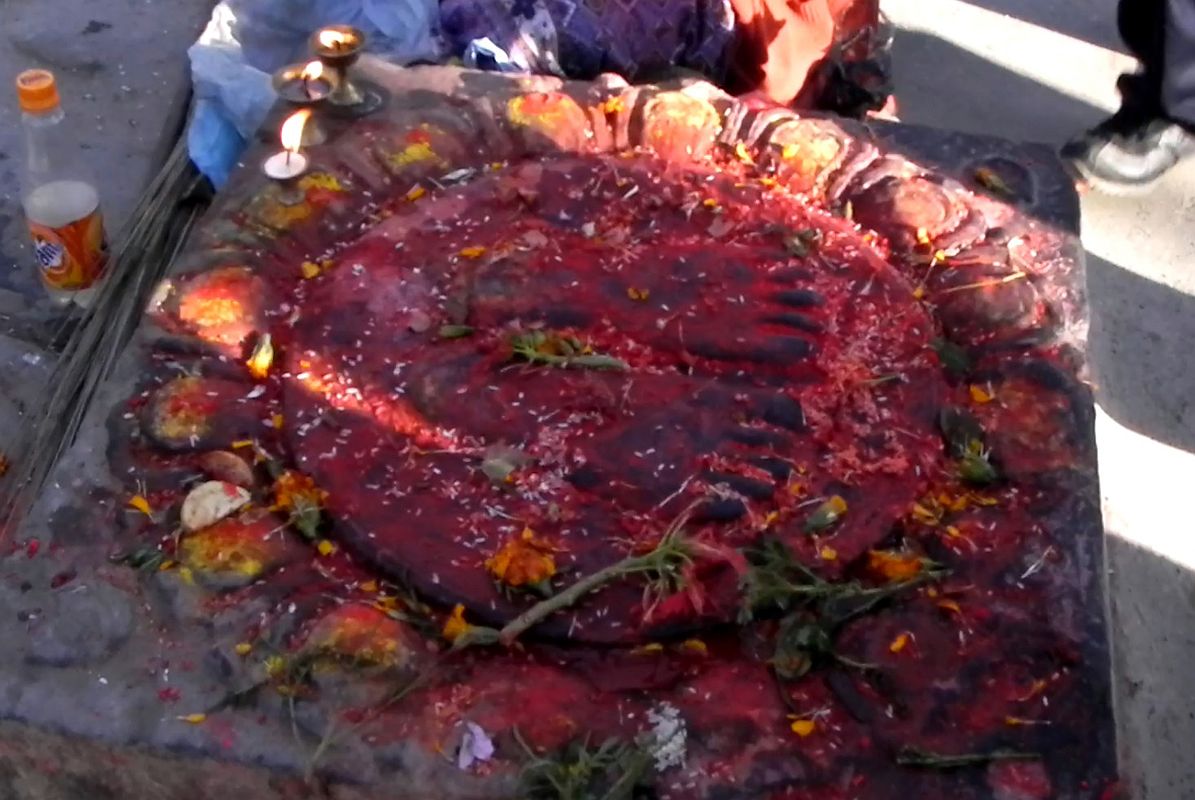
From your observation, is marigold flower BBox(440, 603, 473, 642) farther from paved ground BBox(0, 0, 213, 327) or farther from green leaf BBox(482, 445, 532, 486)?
paved ground BBox(0, 0, 213, 327)

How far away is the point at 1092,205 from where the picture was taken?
352cm

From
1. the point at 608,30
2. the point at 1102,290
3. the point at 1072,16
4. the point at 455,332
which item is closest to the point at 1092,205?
the point at 1102,290

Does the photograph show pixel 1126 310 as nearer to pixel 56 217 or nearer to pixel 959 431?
pixel 959 431

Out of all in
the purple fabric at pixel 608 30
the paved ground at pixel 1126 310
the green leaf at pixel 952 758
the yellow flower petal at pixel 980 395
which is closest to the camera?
the green leaf at pixel 952 758

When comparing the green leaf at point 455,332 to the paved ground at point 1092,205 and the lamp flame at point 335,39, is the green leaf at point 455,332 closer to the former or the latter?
the lamp flame at point 335,39

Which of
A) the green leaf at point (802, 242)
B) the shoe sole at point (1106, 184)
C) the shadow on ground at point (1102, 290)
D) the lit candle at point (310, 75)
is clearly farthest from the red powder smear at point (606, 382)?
the shoe sole at point (1106, 184)

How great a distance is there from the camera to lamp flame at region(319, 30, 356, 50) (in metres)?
2.51

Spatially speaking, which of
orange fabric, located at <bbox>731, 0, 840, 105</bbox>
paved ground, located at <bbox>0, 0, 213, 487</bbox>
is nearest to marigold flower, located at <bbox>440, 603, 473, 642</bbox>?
paved ground, located at <bbox>0, 0, 213, 487</bbox>

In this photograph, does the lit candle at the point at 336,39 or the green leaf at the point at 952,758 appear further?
the lit candle at the point at 336,39

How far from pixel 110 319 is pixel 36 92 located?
0.50 meters

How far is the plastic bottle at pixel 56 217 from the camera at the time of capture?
2705 millimetres

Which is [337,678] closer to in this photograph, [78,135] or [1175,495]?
[1175,495]

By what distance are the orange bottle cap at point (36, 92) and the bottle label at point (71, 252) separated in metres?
0.24

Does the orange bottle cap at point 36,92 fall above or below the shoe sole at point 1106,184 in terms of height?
above
